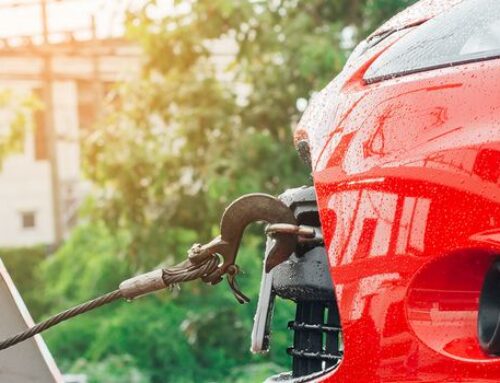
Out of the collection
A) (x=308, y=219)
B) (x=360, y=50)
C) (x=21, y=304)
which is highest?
(x=360, y=50)

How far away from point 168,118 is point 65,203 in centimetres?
2302

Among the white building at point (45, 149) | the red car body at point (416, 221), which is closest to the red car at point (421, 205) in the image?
the red car body at point (416, 221)

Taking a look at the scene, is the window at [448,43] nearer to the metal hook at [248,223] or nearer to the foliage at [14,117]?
the metal hook at [248,223]

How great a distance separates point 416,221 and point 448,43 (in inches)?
15.1

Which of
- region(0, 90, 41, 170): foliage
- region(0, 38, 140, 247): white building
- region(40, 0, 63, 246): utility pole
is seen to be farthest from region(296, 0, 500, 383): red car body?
region(0, 38, 140, 247): white building

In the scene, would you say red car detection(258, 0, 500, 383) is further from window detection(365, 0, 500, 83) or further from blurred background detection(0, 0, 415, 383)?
blurred background detection(0, 0, 415, 383)

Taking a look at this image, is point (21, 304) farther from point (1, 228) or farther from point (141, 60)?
point (1, 228)

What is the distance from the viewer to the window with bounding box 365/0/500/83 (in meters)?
2.17

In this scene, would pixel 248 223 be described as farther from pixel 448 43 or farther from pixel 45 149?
pixel 45 149

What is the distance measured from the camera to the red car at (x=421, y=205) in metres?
2.03

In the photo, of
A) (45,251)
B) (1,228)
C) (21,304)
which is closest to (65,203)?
(1,228)

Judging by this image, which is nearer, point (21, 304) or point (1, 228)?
point (21, 304)

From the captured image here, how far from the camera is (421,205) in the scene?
6.79 feet

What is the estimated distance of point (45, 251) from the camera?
867 inches
